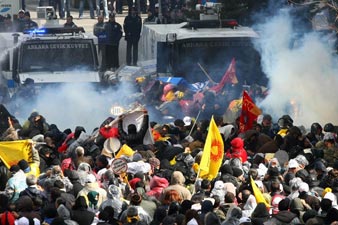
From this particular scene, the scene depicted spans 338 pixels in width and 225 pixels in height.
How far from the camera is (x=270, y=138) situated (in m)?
20.3

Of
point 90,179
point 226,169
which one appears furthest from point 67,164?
point 226,169

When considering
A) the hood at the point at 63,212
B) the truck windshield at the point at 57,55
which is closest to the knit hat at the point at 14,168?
the hood at the point at 63,212

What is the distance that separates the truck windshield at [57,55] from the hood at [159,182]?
10017 millimetres

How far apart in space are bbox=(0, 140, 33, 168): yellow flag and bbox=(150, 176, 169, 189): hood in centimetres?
224

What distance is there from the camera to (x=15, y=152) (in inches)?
725

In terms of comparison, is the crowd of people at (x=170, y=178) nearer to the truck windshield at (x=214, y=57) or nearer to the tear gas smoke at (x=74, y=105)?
the tear gas smoke at (x=74, y=105)

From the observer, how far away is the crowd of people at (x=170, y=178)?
1515 cm

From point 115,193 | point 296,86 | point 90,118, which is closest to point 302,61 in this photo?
point 296,86

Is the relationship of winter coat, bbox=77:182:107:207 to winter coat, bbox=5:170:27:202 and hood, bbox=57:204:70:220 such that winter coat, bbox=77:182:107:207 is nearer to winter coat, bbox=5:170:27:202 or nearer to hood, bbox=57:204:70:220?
winter coat, bbox=5:170:27:202

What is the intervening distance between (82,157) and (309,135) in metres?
3.71

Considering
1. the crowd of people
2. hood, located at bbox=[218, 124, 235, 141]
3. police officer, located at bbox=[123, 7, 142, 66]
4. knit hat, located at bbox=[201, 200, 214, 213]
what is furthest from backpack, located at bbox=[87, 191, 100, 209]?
police officer, located at bbox=[123, 7, 142, 66]

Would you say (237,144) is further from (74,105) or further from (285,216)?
(74,105)

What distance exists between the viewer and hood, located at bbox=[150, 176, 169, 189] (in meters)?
16.9

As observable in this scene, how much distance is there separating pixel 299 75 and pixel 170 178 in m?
9.59
